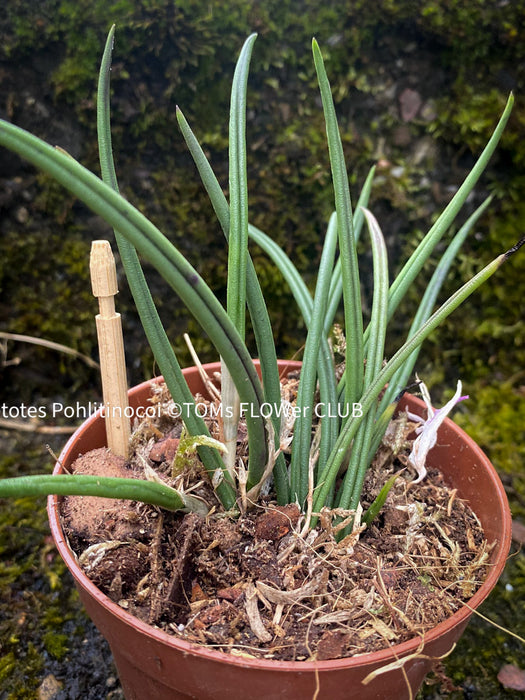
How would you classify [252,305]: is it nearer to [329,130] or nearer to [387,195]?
[329,130]

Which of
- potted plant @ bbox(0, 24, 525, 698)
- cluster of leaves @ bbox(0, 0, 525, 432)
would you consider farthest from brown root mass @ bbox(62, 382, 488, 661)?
cluster of leaves @ bbox(0, 0, 525, 432)

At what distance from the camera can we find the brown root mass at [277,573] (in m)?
0.58

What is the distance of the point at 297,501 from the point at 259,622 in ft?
0.56

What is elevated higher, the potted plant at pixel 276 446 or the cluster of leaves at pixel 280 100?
the cluster of leaves at pixel 280 100

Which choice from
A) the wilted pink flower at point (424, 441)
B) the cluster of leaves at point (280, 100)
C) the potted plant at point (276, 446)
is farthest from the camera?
the cluster of leaves at point (280, 100)

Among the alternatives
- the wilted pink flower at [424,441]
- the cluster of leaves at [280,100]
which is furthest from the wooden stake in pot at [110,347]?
the cluster of leaves at [280,100]

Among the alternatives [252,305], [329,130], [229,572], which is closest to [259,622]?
[229,572]

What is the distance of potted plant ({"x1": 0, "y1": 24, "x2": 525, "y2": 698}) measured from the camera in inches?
19.5

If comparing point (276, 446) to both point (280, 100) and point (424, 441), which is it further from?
point (280, 100)

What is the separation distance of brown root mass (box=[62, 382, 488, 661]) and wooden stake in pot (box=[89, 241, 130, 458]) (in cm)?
5

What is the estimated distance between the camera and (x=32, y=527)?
44.1 inches

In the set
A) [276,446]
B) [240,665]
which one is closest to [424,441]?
[276,446]

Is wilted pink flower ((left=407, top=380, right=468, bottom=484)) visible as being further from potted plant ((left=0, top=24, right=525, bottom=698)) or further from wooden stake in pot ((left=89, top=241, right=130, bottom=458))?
wooden stake in pot ((left=89, top=241, right=130, bottom=458))

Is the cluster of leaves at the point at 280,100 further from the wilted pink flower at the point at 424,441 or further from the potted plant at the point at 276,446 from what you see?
the wilted pink flower at the point at 424,441
